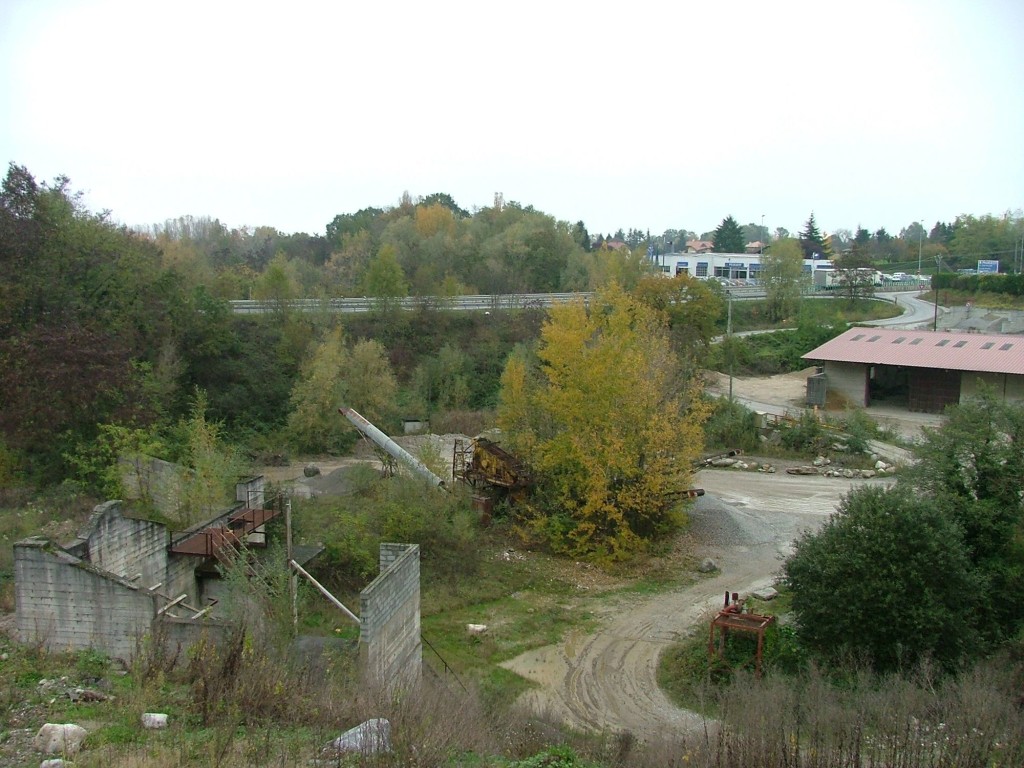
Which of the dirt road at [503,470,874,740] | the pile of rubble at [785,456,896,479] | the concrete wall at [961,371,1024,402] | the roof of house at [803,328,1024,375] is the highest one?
the roof of house at [803,328,1024,375]

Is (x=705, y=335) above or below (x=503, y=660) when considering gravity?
above

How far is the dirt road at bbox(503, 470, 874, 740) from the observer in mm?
14852

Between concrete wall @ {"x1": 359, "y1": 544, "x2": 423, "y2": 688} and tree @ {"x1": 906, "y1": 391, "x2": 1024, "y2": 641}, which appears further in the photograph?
tree @ {"x1": 906, "y1": 391, "x2": 1024, "y2": 641}

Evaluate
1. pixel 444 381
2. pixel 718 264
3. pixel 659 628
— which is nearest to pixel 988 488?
pixel 659 628

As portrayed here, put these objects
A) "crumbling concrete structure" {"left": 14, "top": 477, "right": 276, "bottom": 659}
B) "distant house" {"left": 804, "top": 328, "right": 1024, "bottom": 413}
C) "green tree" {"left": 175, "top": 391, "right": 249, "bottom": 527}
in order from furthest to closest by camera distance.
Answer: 1. "distant house" {"left": 804, "top": 328, "right": 1024, "bottom": 413}
2. "green tree" {"left": 175, "top": 391, "right": 249, "bottom": 527}
3. "crumbling concrete structure" {"left": 14, "top": 477, "right": 276, "bottom": 659}

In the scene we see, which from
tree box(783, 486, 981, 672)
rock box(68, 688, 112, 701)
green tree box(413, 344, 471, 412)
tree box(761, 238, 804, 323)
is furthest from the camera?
tree box(761, 238, 804, 323)

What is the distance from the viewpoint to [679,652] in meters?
16.8

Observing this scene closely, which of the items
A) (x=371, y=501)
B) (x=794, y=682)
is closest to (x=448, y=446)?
(x=371, y=501)

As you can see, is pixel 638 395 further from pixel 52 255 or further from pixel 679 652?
pixel 52 255

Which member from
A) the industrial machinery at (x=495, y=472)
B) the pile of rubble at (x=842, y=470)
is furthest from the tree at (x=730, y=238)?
the industrial machinery at (x=495, y=472)

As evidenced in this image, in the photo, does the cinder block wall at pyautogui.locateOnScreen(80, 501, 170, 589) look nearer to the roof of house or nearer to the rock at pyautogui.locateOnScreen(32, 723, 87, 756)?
the rock at pyautogui.locateOnScreen(32, 723, 87, 756)

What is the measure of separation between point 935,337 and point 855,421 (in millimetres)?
11596

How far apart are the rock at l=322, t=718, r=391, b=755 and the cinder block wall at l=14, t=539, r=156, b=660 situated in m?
5.94

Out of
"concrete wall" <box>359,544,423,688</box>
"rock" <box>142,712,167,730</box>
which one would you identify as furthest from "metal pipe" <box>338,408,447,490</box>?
"rock" <box>142,712,167,730</box>
